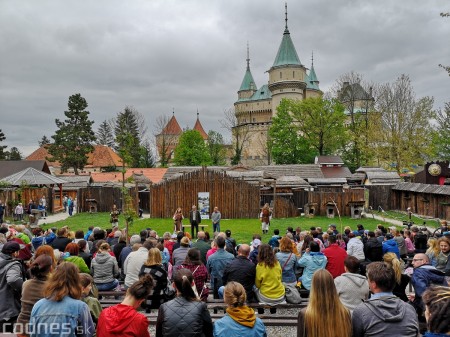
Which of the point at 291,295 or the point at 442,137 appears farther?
the point at 442,137

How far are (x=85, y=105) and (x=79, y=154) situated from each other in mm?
7846

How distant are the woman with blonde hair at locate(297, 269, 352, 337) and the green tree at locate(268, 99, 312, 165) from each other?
50.7 meters

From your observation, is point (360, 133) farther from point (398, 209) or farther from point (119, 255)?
point (119, 255)

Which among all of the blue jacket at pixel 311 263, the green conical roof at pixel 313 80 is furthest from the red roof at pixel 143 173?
the green conical roof at pixel 313 80

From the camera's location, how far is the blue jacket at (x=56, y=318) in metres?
3.57

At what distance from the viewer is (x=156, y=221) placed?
78.6 feet

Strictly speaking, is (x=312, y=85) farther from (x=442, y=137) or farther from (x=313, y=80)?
(x=442, y=137)

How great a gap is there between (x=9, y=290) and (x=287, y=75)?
7264cm

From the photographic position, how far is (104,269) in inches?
287

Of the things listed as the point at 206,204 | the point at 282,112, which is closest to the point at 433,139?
the point at 282,112

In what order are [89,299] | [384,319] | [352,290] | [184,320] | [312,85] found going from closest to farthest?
[384,319] → [184,320] → [89,299] → [352,290] → [312,85]

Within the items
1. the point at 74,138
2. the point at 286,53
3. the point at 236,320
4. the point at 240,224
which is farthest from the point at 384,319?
the point at 286,53

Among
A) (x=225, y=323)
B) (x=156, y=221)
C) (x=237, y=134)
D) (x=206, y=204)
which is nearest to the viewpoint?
(x=225, y=323)

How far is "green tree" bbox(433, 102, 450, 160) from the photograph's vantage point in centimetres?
3981
